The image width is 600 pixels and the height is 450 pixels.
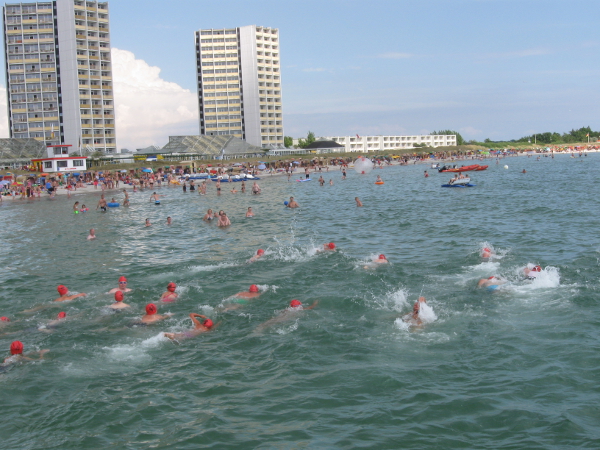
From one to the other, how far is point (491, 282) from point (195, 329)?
7384mm

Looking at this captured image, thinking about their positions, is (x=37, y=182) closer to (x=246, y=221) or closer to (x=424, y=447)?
(x=246, y=221)

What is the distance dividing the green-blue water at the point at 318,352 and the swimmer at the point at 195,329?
242 mm

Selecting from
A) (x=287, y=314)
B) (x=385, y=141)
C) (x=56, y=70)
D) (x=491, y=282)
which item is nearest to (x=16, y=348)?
(x=287, y=314)

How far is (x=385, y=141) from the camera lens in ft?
539

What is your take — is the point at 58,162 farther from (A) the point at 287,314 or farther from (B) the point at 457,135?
(B) the point at 457,135

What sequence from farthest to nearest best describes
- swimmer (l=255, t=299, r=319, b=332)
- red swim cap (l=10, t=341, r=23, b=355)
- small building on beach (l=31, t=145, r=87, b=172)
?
small building on beach (l=31, t=145, r=87, b=172) → swimmer (l=255, t=299, r=319, b=332) → red swim cap (l=10, t=341, r=23, b=355)

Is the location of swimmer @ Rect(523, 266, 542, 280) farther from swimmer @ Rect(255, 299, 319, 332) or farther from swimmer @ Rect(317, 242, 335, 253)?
swimmer @ Rect(317, 242, 335, 253)

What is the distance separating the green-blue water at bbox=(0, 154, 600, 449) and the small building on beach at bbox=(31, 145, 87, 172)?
161ft

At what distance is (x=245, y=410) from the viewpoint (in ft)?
27.8

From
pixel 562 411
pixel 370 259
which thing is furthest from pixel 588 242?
pixel 562 411

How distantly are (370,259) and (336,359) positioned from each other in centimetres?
829

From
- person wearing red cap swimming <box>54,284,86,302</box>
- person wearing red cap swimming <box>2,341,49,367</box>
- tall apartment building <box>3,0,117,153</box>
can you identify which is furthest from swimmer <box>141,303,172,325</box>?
tall apartment building <box>3,0,117,153</box>

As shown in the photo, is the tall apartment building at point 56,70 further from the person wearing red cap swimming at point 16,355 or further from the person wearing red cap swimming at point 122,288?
the person wearing red cap swimming at point 16,355

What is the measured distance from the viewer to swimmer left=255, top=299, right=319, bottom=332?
1210 centimetres
